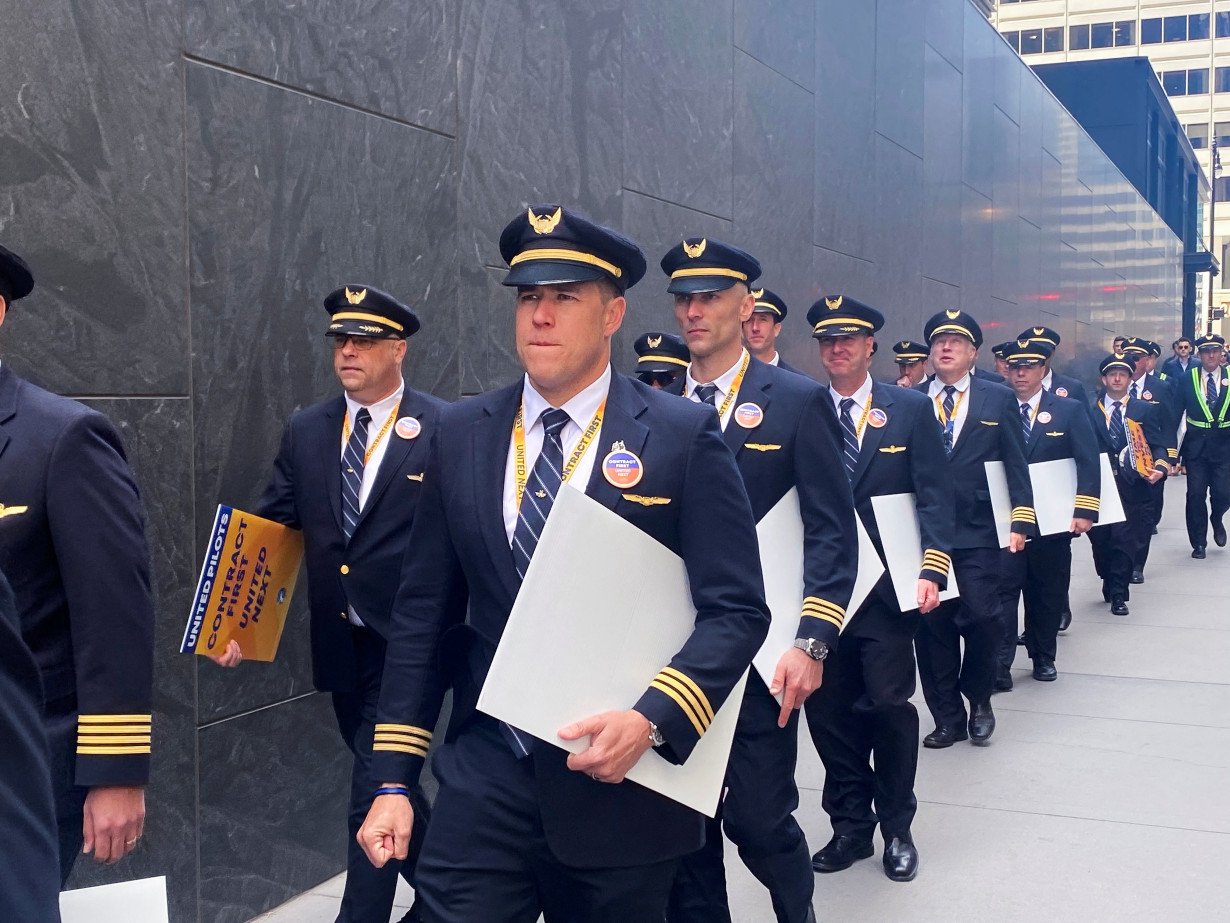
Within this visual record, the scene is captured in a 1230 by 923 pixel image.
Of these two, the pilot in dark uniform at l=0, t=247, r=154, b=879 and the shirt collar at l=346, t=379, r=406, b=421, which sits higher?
the shirt collar at l=346, t=379, r=406, b=421

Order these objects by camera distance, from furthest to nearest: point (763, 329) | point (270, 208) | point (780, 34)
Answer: point (780, 34) < point (763, 329) < point (270, 208)

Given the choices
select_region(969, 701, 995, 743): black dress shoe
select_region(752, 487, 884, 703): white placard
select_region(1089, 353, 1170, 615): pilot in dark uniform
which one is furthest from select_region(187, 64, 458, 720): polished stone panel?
select_region(1089, 353, 1170, 615): pilot in dark uniform

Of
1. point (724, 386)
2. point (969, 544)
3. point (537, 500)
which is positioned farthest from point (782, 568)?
point (969, 544)

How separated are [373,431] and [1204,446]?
1259 cm

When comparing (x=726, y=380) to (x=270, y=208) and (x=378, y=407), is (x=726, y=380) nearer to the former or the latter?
(x=378, y=407)

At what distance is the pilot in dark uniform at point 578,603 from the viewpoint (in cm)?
295

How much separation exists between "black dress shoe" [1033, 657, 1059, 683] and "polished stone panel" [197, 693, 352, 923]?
526cm

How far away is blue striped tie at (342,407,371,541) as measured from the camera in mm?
4918

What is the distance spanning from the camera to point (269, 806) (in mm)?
5387

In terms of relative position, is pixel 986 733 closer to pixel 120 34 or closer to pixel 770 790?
pixel 770 790

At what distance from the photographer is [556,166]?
743 centimetres

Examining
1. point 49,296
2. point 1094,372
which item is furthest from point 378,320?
point 1094,372

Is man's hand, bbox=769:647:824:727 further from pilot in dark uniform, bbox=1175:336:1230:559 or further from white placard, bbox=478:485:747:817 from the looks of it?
pilot in dark uniform, bbox=1175:336:1230:559

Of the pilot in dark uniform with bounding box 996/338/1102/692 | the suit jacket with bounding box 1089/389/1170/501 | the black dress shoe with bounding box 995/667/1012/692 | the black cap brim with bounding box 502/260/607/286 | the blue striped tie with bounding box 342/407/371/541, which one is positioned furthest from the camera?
the suit jacket with bounding box 1089/389/1170/501
